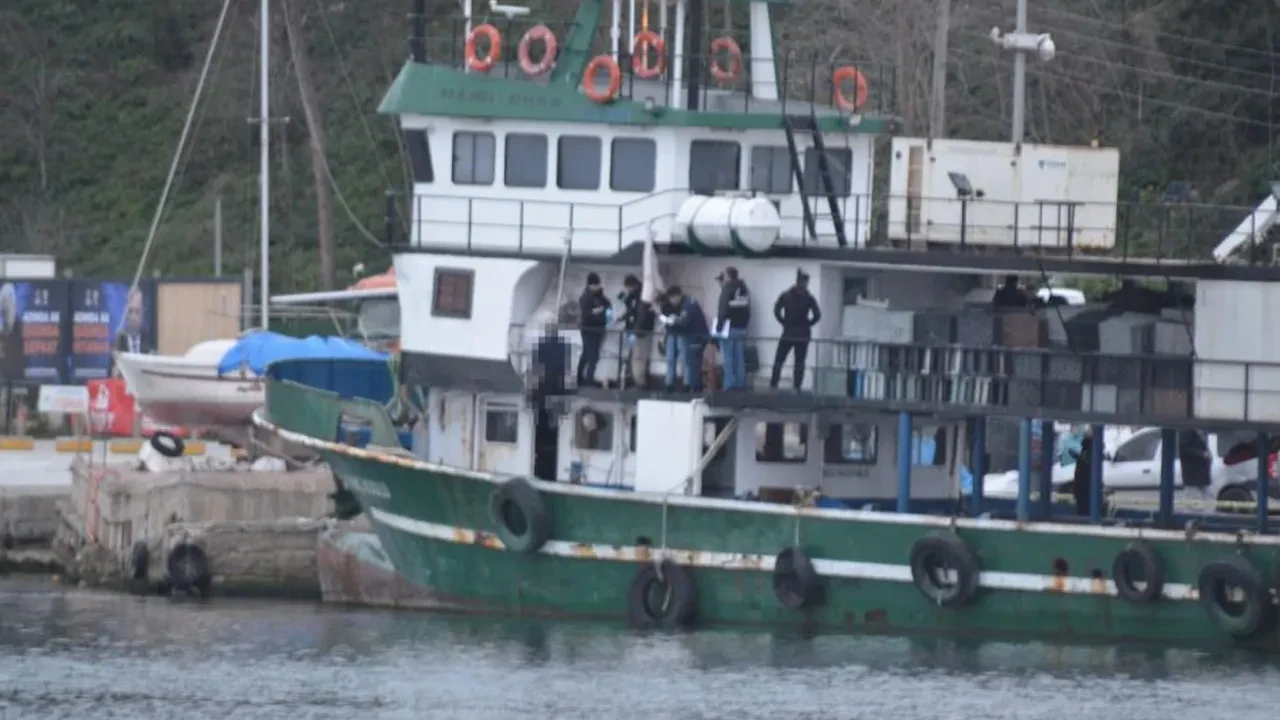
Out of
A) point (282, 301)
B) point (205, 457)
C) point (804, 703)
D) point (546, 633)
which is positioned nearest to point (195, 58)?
point (282, 301)

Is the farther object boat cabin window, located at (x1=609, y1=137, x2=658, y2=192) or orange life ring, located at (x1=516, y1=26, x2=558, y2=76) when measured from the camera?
boat cabin window, located at (x1=609, y1=137, x2=658, y2=192)

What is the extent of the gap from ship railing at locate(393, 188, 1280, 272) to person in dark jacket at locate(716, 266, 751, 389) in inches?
34.5

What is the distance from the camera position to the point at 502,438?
30969mm

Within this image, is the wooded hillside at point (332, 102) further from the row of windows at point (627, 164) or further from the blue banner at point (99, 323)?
the row of windows at point (627, 164)

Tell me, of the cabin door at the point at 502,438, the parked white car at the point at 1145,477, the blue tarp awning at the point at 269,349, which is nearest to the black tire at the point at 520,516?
the cabin door at the point at 502,438

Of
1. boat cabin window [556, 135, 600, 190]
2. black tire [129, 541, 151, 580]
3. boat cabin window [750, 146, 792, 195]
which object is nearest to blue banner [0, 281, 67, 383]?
black tire [129, 541, 151, 580]

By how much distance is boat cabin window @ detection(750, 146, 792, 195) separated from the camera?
3056 centimetres

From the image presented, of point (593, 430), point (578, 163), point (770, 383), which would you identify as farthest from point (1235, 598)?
point (578, 163)

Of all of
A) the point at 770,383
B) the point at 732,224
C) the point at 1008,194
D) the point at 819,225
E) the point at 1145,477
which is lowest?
the point at 1145,477

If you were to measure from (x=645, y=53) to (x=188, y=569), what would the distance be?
26.2ft

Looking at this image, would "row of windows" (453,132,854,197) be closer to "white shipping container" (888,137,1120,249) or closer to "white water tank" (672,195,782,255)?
"white water tank" (672,195,782,255)

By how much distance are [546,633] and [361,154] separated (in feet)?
94.0

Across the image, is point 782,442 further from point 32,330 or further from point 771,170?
point 32,330

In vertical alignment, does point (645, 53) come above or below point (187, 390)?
above
